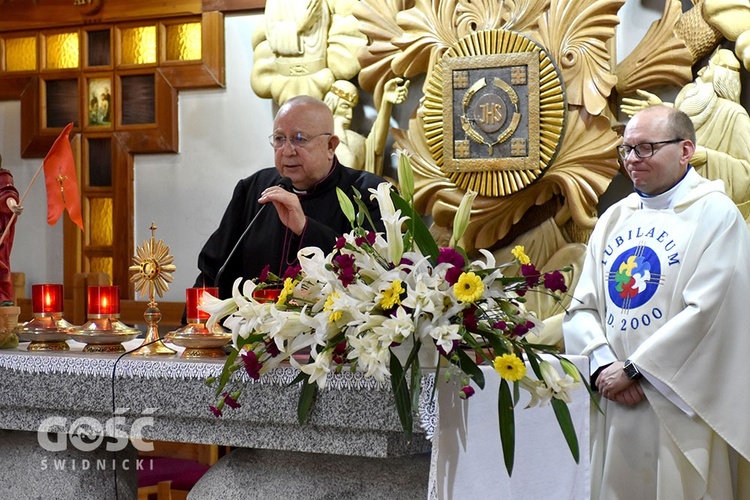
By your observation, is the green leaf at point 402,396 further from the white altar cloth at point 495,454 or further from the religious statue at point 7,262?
the religious statue at point 7,262

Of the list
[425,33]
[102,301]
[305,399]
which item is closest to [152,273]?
[102,301]

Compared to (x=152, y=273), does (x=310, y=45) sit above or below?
above

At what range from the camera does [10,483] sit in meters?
2.94

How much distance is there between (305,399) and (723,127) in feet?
9.67

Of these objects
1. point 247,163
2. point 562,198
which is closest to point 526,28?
point 562,198

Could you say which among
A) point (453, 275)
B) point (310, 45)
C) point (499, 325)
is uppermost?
point (310, 45)

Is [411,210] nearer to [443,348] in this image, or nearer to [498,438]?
[443,348]

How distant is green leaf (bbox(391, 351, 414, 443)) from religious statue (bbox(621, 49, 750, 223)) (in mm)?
2780

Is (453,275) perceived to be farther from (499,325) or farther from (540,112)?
(540,112)

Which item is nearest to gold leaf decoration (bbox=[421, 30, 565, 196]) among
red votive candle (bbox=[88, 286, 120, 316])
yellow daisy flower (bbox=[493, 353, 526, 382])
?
red votive candle (bbox=[88, 286, 120, 316])

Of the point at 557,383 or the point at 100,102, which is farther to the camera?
the point at 100,102

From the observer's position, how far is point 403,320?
212 cm

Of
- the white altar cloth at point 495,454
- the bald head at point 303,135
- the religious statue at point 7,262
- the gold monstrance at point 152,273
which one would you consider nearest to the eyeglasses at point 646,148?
the bald head at point 303,135

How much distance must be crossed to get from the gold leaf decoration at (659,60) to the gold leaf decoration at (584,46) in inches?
3.7
